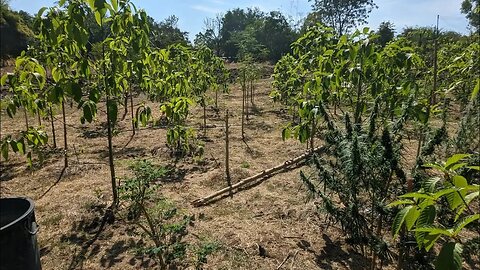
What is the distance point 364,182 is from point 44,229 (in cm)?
358

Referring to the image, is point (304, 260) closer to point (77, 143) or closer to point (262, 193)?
point (262, 193)

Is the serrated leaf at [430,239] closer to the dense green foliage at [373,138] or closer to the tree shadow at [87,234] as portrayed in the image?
the dense green foliage at [373,138]

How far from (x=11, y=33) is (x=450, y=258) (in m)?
25.4

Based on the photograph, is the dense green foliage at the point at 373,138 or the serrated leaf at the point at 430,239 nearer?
the serrated leaf at the point at 430,239

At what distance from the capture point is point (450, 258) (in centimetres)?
87

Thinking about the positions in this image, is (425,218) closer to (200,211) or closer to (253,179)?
(200,211)

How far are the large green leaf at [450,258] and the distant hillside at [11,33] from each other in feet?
77.0

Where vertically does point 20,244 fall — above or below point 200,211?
above

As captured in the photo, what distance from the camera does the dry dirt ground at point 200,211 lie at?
332 centimetres

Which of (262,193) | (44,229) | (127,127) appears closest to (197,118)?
(127,127)

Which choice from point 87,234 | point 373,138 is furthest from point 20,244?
point 373,138

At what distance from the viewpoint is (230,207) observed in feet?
14.4

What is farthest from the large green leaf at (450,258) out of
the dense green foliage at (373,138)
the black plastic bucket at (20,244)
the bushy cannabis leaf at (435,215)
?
the black plastic bucket at (20,244)

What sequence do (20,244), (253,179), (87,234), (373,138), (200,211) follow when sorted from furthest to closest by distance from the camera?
(253,179) → (200,211) → (87,234) → (373,138) → (20,244)
